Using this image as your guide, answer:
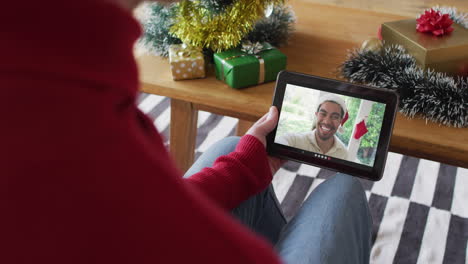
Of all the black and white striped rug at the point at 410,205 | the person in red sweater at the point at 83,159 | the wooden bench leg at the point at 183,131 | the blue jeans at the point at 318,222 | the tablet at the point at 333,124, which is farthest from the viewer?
the black and white striped rug at the point at 410,205

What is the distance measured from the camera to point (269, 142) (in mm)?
897

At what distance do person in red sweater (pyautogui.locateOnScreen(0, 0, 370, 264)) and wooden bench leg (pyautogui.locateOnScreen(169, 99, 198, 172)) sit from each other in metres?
0.73

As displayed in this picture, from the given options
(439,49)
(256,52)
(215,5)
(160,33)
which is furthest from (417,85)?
(160,33)

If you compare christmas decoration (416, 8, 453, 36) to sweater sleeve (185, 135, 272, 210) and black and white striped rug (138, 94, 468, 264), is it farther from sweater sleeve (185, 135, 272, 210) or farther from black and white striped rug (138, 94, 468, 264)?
black and white striped rug (138, 94, 468, 264)

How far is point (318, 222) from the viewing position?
78 centimetres

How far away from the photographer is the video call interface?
842 millimetres

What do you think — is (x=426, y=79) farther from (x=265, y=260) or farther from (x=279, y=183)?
(x=279, y=183)

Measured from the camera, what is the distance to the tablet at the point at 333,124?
0.84 metres

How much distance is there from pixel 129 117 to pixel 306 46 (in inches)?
33.9

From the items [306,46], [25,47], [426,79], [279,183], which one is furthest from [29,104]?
[279,183]

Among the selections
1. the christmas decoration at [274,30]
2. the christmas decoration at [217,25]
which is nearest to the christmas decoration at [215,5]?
the christmas decoration at [217,25]

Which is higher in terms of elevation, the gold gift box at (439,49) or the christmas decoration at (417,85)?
the gold gift box at (439,49)

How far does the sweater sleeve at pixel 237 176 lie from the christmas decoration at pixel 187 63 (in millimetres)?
215

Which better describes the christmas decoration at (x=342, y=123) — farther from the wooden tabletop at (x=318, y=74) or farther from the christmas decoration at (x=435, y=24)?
the christmas decoration at (x=435, y=24)
